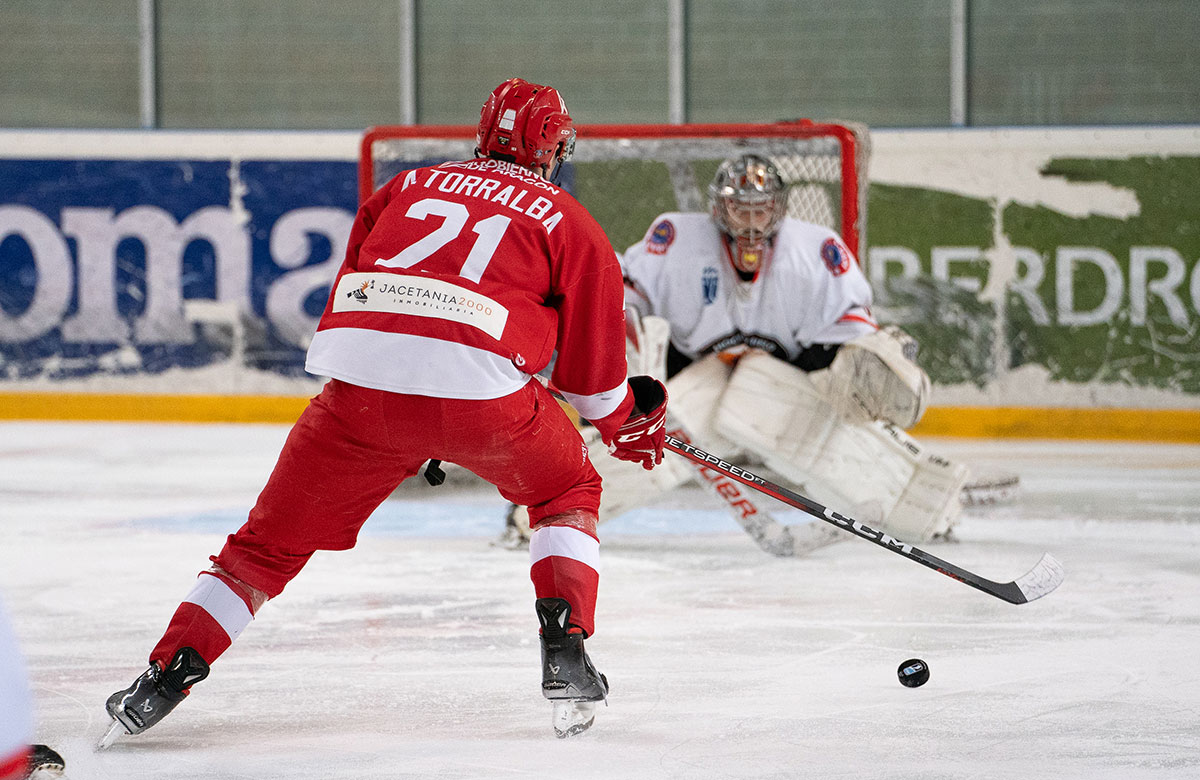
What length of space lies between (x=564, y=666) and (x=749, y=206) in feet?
6.07

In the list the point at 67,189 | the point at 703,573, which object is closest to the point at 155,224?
the point at 67,189

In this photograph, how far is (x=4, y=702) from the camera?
0.91 meters

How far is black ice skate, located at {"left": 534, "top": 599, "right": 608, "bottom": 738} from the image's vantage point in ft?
6.88

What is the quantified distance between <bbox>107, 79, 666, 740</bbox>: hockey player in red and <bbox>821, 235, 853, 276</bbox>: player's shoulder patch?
1676 millimetres

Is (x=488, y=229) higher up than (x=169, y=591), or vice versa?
(x=488, y=229)

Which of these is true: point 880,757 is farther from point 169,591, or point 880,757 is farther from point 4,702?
point 169,591

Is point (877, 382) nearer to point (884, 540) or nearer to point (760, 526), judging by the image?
point (760, 526)

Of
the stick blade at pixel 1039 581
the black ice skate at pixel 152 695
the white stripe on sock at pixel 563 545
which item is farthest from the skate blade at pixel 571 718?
the stick blade at pixel 1039 581

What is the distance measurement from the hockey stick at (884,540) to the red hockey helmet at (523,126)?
0.54 meters

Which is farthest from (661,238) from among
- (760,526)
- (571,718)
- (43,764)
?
(43,764)

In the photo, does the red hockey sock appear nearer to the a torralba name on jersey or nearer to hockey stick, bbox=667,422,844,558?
the a torralba name on jersey

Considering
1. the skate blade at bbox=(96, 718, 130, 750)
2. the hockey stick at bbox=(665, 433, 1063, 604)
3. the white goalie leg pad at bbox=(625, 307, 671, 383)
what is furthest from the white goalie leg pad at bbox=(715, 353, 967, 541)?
the skate blade at bbox=(96, 718, 130, 750)

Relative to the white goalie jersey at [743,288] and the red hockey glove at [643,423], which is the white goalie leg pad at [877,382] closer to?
the white goalie jersey at [743,288]

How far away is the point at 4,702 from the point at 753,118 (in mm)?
5838
